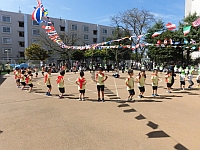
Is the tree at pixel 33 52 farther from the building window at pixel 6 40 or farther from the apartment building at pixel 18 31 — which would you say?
the building window at pixel 6 40

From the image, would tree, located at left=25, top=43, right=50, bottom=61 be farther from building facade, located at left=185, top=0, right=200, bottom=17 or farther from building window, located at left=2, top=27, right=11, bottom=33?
building facade, located at left=185, top=0, right=200, bottom=17

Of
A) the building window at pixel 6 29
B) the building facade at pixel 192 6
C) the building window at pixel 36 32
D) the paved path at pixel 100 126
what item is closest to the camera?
the paved path at pixel 100 126

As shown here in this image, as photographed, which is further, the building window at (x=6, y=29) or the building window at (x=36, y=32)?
the building window at (x=36, y=32)

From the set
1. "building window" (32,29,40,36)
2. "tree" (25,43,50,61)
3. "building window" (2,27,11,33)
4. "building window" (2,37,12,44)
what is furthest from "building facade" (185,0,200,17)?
"building window" (2,37,12,44)

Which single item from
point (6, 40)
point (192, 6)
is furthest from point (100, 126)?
point (6, 40)

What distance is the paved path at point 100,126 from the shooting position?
4176 millimetres

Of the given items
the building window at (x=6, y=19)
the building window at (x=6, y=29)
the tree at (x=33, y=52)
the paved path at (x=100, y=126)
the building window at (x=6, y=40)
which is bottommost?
the paved path at (x=100, y=126)

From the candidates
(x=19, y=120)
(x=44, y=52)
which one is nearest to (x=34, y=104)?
(x=19, y=120)

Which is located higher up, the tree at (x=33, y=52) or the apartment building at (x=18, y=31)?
the apartment building at (x=18, y=31)

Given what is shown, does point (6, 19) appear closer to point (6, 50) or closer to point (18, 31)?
point (18, 31)

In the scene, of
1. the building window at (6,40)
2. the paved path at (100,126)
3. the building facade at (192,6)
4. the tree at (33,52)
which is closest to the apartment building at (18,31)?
the building window at (6,40)

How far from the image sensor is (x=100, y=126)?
5305 mm

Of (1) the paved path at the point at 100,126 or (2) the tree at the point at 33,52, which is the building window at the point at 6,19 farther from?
(1) the paved path at the point at 100,126

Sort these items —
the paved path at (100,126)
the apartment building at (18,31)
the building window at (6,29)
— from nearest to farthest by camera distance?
the paved path at (100,126) < the building window at (6,29) < the apartment building at (18,31)
